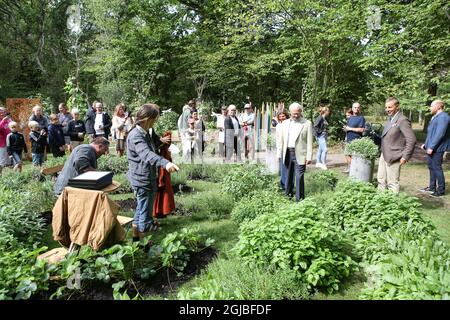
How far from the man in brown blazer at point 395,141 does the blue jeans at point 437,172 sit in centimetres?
171

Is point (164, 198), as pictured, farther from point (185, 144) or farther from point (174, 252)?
point (185, 144)

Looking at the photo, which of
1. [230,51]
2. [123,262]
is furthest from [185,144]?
[230,51]

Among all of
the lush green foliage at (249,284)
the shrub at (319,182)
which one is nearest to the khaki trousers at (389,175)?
the shrub at (319,182)

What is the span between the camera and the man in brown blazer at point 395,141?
579 centimetres

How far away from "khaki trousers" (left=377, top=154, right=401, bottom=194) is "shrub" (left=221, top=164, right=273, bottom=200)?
2082 millimetres

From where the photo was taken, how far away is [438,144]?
23.3 ft

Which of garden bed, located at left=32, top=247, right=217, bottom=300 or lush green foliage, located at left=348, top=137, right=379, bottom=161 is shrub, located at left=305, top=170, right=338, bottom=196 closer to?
lush green foliage, located at left=348, top=137, right=379, bottom=161

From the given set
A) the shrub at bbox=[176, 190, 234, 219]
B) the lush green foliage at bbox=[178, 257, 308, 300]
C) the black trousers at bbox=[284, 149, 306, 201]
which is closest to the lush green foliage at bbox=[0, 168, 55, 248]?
the lush green foliage at bbox=[178, 257, 308, 300]

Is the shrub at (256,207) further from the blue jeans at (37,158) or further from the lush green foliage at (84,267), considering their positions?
the blue jeans at (37,158)

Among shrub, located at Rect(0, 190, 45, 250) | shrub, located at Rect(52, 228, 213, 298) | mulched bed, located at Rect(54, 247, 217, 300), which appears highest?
shrub, located at Rect(0, 190, 45, 250)

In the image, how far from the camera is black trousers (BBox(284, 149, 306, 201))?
623cm

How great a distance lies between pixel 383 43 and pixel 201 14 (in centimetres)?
1799
